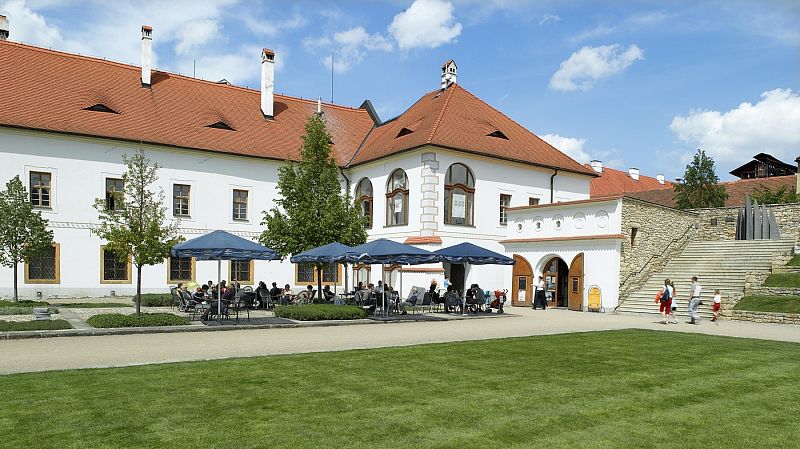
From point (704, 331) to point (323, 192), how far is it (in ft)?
47.5

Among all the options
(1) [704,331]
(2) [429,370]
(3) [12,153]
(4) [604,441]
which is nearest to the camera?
(4) [604,441]

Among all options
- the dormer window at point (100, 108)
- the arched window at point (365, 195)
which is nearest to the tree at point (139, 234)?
the dormer window at point (100, 108)

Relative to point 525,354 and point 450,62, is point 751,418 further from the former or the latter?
point 450,62

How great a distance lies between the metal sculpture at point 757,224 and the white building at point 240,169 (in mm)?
A: 8855

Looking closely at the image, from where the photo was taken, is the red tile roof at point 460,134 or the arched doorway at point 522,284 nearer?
the arched doorway at point 522,284

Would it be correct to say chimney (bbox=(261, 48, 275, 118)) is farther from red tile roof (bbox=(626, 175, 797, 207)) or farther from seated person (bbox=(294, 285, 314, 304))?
red tile roof (bbox=(626, 175, 797, 207))

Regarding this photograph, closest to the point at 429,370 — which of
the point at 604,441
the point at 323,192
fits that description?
the point at 604,441

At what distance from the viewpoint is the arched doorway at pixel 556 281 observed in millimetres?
29781

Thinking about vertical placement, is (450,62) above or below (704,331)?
above

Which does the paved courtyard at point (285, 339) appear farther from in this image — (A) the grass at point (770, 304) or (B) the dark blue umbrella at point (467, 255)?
(B) the dark blue umbrella at point (467, 255)

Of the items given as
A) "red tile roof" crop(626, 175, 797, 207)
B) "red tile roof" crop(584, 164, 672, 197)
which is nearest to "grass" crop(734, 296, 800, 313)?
"red tile roof" crop(626, 175, 797, 207)

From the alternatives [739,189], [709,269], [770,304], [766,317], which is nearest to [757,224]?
[709,269]

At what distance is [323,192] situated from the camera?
25047 mm

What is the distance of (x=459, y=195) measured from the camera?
3262 cm
